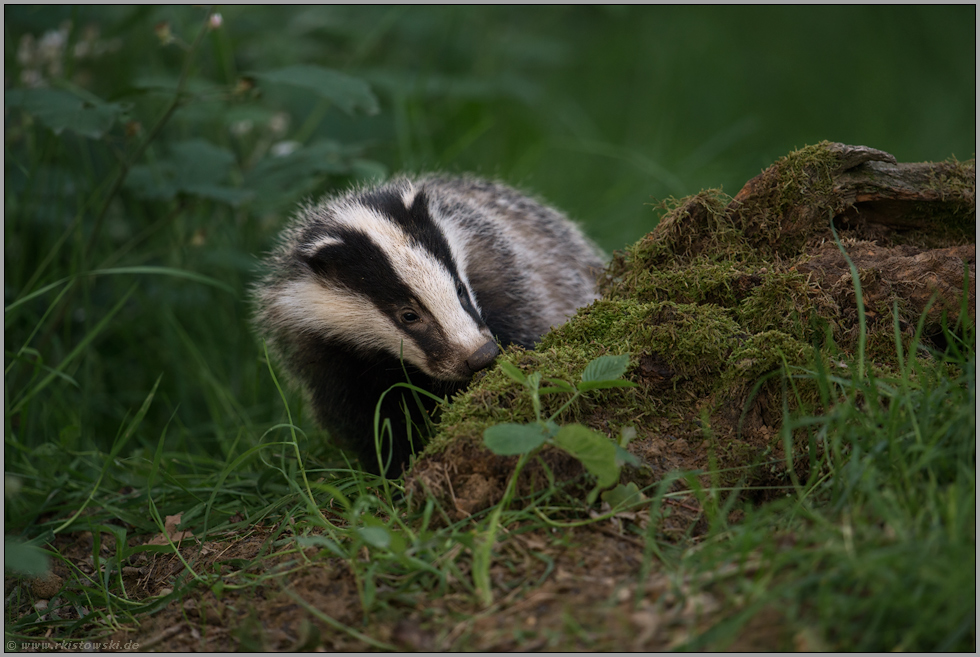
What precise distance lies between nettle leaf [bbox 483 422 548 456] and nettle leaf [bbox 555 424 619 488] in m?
0.07

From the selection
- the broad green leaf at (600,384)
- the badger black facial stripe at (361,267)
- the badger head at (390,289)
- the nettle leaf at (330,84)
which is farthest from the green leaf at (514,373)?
the nettle leaf at (330,84)

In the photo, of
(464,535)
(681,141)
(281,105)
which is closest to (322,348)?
(464,535)

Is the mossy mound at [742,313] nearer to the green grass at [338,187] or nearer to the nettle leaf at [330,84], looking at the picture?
the green grass at [338,187]

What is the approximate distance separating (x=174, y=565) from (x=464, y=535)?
1501 millimetres

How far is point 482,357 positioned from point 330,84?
2098mm

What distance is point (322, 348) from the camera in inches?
162

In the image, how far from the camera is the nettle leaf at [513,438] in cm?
244

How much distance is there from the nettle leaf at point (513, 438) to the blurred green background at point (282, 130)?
1703mm

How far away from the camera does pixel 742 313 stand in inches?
123

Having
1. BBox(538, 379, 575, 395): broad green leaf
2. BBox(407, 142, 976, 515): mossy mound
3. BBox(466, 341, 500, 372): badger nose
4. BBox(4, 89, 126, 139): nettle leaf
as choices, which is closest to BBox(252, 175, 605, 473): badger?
BBox(466, 341, 500, 372): badger nose

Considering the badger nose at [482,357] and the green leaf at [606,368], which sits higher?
the green leaf at [606,368]

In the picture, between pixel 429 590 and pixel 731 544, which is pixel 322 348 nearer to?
pixel 429 590

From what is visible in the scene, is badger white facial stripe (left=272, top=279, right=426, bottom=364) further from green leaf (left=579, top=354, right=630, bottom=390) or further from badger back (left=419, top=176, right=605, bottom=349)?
green leaf (left=579, top=354, right=630, bottom=390)

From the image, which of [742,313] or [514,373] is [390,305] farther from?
[742,313]
